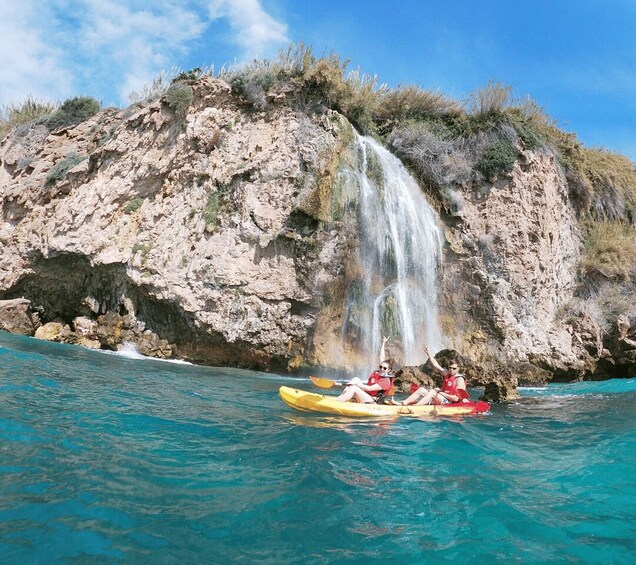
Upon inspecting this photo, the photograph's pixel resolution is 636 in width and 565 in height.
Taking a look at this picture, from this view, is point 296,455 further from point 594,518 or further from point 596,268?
point 596,268

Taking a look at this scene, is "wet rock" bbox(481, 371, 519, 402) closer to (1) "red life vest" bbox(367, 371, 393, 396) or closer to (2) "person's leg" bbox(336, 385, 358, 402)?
(1) "red life vest" bbox(367, 371, 393, 396)

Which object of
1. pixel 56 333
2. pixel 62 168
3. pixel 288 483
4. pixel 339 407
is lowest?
pixel 288 483

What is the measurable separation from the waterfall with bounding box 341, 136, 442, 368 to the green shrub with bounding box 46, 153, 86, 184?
360 inches

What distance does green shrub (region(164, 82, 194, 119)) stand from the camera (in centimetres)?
1511

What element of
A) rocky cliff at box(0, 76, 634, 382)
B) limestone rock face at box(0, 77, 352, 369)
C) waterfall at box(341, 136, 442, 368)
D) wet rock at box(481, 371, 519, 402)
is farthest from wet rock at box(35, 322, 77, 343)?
wet rock at box(481, 371, 519, 402)

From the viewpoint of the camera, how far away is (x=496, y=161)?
1521cm

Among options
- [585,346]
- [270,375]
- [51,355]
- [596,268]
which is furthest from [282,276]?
[596,268]

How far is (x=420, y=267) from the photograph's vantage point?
44.8ft

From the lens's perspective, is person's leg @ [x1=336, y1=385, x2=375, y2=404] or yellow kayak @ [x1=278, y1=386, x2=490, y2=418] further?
person's leg @ [x1=336, y1=385, x2=375, y2=404]

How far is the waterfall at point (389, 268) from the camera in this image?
42.7 ft

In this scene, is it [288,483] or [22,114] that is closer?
[288,483]

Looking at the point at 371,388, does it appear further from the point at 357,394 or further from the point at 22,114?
the point at 22,114

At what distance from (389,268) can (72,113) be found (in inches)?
544

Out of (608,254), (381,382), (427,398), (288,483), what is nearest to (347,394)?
(381,382)
